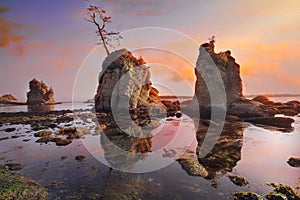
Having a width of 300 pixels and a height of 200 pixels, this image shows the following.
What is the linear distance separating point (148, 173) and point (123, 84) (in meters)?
35.6

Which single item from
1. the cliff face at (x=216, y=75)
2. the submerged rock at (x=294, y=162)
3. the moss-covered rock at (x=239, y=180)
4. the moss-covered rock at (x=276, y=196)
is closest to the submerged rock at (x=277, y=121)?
the cliff face at (x=216, y=75)

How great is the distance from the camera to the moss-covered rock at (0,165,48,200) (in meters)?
11.0

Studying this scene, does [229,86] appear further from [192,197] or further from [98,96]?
[192,197]

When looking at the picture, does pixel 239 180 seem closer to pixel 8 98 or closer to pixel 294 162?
pixel 294 162

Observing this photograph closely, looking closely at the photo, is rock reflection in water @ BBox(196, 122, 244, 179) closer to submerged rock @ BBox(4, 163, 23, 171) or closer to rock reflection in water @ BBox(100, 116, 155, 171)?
rock reflection in water @ BBox(100, 116, 155, 171)

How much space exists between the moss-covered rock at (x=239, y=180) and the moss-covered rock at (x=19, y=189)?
11422 mm

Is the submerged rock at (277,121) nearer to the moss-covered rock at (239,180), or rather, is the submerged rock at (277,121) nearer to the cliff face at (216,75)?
the cliff face at (216,75)

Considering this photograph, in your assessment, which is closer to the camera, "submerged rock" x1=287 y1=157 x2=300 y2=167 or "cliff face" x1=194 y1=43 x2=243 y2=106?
"submerged rock" x1=287 y1=157 x2=300 y2=167

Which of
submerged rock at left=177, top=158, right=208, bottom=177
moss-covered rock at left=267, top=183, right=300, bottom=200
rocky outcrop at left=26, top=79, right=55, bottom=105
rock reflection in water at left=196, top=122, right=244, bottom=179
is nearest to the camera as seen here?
moss-covered rock at left=267, top=183, right=300, bottom=200

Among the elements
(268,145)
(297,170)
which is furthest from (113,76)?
(297,170)

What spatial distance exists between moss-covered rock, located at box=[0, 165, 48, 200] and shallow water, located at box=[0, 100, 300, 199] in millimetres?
662

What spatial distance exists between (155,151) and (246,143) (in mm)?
10727

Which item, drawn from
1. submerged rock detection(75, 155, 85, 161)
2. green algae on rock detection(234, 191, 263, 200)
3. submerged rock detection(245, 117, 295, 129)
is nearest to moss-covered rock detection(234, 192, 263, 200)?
green algae on rock detection(234, 191, 263, 200)

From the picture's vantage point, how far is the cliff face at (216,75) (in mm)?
52344
